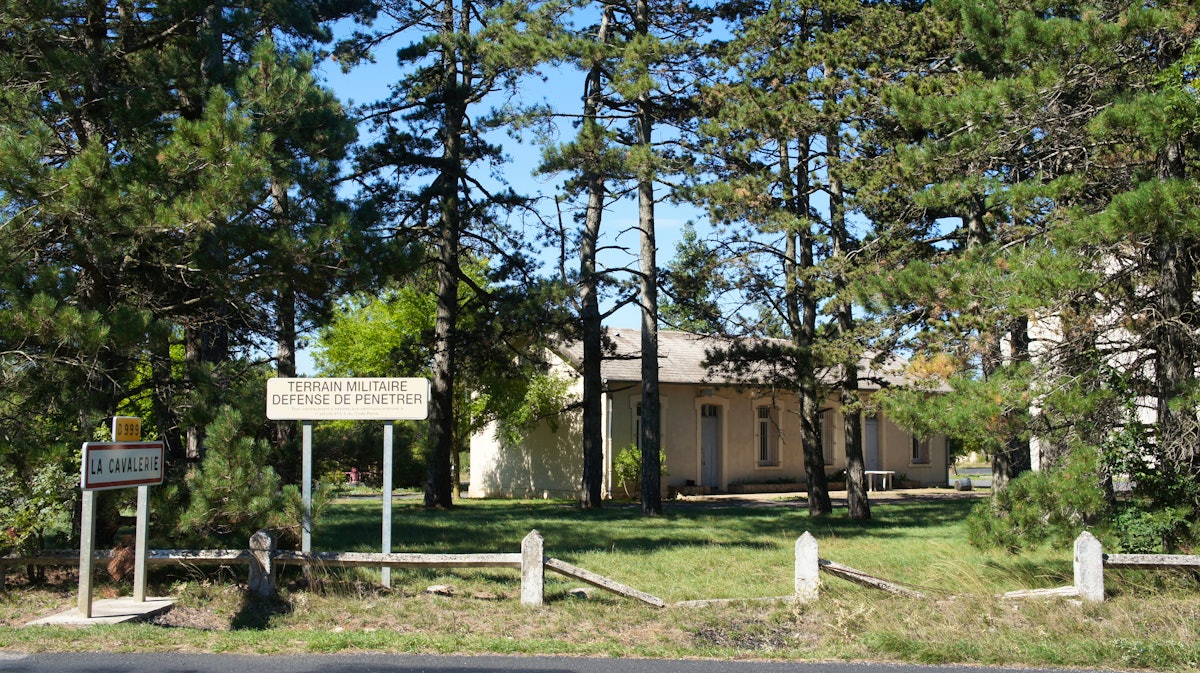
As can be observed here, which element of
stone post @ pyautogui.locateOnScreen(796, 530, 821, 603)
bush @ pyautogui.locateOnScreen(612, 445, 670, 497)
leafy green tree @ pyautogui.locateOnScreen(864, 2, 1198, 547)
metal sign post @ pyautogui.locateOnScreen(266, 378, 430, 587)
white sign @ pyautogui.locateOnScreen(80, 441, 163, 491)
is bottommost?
stone post @ pyautogui.locateOnScreen(796, 530, 821, 603)

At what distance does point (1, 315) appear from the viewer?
30.5 ft

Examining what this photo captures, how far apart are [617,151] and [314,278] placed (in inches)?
390

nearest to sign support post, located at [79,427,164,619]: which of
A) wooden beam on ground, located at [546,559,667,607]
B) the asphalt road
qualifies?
the asphalt road

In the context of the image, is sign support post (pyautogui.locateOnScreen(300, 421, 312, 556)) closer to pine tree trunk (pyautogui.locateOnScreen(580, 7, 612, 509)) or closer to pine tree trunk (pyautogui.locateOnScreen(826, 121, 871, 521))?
pine tree trunk (pyautogui.locateOnScreen(826, 121, 871, 521))

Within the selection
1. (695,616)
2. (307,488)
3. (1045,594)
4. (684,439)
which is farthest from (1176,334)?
(684,439)

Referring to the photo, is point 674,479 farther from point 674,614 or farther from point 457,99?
point 674,614

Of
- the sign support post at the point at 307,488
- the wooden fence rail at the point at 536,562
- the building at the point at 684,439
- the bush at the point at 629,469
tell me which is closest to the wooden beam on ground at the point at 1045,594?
the wooden fence rail at the point at 536,562

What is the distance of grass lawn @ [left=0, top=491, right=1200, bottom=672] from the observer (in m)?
8.47

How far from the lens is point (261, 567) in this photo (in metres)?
10.3

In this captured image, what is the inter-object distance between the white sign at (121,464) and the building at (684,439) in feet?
56.5

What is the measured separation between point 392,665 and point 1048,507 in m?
6.91

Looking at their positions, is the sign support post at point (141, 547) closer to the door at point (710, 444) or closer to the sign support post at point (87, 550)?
the sign support post at point (87, 550)

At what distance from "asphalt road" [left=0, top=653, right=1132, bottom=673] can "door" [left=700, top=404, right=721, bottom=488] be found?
21.9 meters

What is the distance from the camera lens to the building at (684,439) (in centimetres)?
2867
